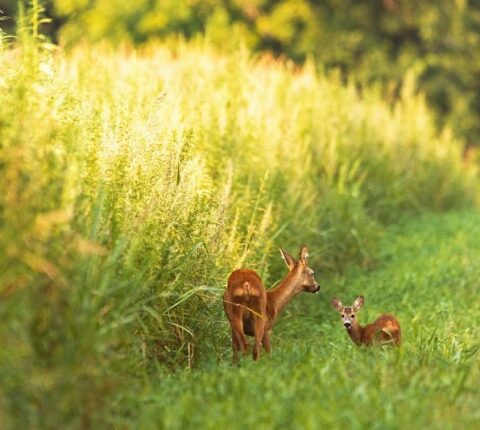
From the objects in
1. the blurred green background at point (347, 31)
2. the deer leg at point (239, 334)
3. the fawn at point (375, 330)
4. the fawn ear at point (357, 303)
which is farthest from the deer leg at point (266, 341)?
the blurred green background at point (347, 31)

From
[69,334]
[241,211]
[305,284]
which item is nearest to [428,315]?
[241,211]

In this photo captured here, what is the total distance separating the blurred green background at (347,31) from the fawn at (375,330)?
20.0 m

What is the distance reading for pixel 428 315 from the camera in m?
10.0

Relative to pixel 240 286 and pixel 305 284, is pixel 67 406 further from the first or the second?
pixel 305 284

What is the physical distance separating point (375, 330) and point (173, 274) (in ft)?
5.72

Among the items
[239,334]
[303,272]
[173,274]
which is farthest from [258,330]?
[303,272]

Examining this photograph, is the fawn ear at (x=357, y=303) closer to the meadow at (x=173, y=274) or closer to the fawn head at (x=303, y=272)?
the meadow at (x=173, y=274)

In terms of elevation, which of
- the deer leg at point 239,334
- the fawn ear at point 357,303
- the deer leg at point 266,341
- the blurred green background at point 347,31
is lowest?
the blurred green background at point 347,31

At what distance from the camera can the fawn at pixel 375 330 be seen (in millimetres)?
8008

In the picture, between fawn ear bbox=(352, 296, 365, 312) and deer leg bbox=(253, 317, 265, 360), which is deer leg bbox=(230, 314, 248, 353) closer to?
deer leg bbox=(253, 317, 265, 360)

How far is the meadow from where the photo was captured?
17.3ft

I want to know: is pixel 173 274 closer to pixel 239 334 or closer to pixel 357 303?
pixel 239 334

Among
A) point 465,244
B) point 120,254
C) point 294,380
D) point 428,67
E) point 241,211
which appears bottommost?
point 428,67

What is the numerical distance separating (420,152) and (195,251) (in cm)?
1166
